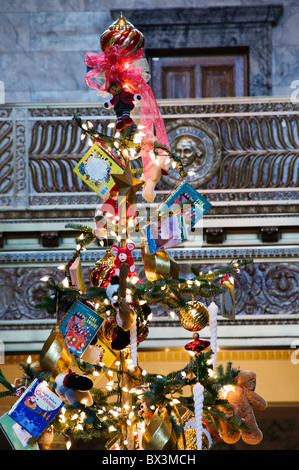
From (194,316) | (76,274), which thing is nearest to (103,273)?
(76,274)

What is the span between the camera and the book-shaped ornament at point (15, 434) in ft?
10.7

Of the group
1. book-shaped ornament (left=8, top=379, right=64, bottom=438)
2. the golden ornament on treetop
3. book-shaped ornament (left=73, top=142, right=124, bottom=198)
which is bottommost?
book-shaped ornament (left=8, top=379, right=64, bottom=438)

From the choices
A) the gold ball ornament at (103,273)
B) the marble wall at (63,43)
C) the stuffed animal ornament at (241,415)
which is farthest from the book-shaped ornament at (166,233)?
the marble wall at (63,43)

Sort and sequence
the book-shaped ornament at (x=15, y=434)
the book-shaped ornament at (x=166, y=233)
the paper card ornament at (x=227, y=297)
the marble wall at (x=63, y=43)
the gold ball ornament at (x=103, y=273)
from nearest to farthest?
1. the book-shaped ornament at (x=15, y=434)
2. the book-shaped ornament at (x=166, y=233)
3. the gold ball ornament at (x=103, y=273)
4. the paper card ornament at (x=227, y=297)
5. the marble wall at (x=63, y=43)

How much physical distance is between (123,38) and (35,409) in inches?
71.0

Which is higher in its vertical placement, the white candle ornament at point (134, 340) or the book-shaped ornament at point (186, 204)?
the book-shaped ornament at point (186, 204)

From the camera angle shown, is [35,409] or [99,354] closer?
[35,409]

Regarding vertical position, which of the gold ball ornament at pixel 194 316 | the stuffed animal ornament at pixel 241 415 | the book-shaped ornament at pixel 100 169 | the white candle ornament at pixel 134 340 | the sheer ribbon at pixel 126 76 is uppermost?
the sheer ribbon at pixel 126 76

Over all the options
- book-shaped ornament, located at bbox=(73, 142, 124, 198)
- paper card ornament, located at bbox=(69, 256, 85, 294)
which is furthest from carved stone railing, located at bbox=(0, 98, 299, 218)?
paper card ornament, located at bbox=(69, 256, 85, 294)

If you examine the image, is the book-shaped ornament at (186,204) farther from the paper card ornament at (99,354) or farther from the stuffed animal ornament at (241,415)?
the stuffed animal ornament at (241,415)

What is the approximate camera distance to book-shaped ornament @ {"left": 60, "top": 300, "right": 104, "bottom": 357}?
3.49m

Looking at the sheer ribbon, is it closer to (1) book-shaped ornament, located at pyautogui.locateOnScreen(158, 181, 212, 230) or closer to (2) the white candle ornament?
(1) book-shaped ornament, located at pyautogui.locateOnScreen(158, 181, 212, 230)

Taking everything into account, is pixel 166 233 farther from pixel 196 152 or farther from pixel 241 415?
pixel 196 152

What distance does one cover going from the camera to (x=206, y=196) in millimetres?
6676
